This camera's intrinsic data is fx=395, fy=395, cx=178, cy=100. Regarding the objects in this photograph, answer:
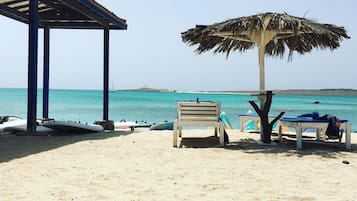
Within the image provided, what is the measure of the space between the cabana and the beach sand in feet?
3.90

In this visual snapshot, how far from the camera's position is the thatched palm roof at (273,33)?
21.0 feet

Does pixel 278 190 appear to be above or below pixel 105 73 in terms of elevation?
below

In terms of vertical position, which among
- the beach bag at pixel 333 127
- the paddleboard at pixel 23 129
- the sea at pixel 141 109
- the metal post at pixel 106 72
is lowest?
the sea at pixel 141 109

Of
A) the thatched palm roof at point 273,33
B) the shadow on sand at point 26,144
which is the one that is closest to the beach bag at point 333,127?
the thatched palm roof at point 273,33

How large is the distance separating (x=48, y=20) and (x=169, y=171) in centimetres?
681

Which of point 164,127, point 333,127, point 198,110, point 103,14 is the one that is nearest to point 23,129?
point 103,14

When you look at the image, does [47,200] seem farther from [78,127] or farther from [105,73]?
[105,73]

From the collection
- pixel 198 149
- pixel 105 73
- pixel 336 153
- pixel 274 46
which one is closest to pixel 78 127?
pixel 105 73

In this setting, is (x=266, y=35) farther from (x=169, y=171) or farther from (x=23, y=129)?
(x=23, y=129)

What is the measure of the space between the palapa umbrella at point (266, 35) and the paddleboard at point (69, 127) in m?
2.80

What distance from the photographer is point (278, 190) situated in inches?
137

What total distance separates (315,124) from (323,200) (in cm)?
304

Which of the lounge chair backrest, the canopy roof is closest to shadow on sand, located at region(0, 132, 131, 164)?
the lounge chair backrest

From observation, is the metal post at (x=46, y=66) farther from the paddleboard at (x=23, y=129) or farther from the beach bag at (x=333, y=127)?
the beach bag at (x=333, y=127)
